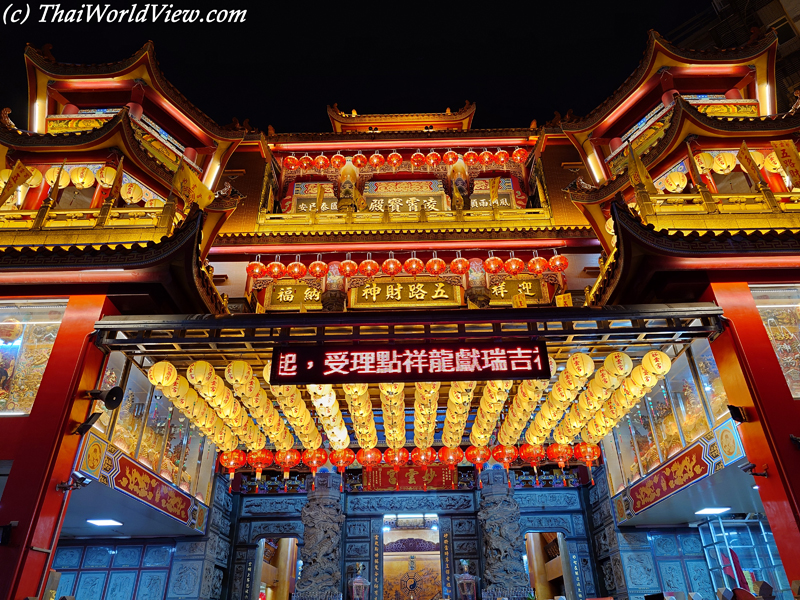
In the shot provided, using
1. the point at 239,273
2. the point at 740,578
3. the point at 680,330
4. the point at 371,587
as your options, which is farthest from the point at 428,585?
the point at 680,330

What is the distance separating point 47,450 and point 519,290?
920 cm

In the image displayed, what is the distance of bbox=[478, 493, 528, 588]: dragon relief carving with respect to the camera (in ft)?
39.0

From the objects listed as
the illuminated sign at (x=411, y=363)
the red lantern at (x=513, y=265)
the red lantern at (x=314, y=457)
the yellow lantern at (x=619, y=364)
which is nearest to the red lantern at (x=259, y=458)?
the red lantern at (x=314, y=457)

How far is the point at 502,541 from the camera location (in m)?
12.2

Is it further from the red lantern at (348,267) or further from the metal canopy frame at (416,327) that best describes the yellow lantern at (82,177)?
the red lantern at (348,267)

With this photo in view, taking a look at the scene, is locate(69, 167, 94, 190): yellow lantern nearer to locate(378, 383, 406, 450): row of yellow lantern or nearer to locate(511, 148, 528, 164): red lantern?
locate(378, 383, 406, 450): row of yellow lantern

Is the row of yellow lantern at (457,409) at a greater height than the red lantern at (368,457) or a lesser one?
greater

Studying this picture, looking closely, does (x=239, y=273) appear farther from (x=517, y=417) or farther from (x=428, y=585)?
(x=428, y=585)

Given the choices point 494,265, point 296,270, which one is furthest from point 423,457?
point 296,270

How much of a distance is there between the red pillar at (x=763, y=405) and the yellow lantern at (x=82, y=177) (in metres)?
10.7

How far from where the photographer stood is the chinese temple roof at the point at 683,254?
6.99 meters

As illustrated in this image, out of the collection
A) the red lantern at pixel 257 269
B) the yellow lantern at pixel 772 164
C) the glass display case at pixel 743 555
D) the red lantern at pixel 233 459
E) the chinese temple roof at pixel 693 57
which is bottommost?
the glass display case at pixel 743 555

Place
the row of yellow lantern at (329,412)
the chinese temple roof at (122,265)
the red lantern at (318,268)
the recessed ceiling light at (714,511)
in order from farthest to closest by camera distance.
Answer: the red lantern at (318,268) → the recessed ceiling light at (714,511) → the row of yellow lantern at (329,412) → the chinese temple roof at (122,265)

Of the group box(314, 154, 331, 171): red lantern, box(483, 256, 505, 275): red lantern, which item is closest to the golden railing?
box(483, 256, 505, 275): red lantern
